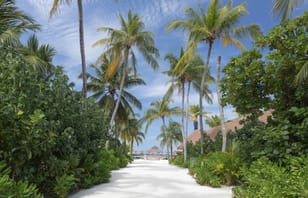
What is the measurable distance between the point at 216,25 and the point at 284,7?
5.93 m

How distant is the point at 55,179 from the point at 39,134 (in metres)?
1.59

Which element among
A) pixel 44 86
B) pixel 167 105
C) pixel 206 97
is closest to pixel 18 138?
pixel 44 86

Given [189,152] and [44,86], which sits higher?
[44,86]

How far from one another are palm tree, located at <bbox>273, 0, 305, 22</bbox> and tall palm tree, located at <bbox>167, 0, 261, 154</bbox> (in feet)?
18.3

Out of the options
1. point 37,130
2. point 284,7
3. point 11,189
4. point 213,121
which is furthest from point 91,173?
point 213,121

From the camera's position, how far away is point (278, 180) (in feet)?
14.0

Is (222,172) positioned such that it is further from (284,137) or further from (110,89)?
(110,89)

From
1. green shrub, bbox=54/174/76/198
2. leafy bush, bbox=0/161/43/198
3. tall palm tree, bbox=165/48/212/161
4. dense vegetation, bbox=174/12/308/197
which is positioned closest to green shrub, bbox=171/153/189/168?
tall palm tree, bbox=165/48/212/161

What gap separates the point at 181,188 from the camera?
22.8ft

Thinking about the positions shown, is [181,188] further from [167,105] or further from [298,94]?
[167,105]

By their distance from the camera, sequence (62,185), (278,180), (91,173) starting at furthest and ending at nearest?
1. (91,173)
2. (62,185)
3. (278,180)

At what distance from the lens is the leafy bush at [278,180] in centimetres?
389

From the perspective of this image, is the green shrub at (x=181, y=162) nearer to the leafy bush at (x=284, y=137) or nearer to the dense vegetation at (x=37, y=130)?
the dense vegetation at (x=37, y=130)

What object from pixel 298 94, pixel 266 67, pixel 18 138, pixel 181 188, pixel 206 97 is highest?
pixel 206 97
